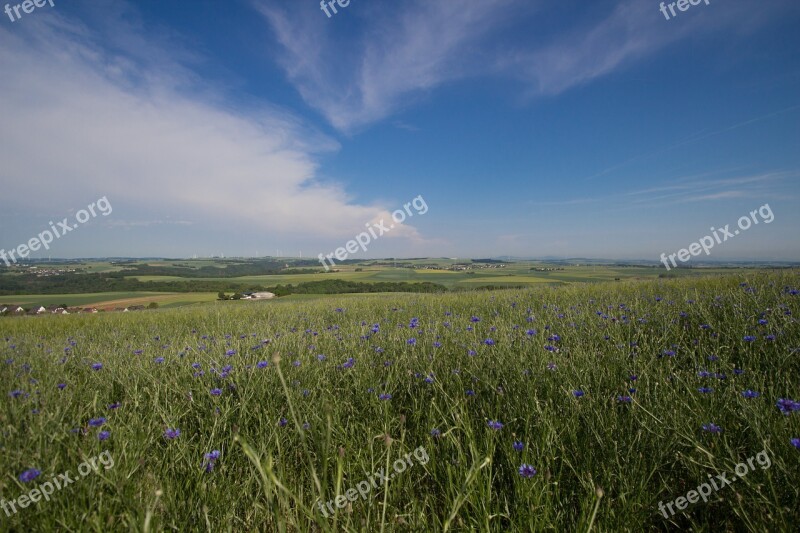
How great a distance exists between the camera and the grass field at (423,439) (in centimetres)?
141

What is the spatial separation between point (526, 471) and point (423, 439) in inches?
28.7

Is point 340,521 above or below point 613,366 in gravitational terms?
below

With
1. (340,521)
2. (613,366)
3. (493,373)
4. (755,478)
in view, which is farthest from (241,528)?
(613,366)

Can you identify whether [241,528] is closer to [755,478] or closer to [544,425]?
[544,425]

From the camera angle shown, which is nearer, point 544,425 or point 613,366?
point 544,425

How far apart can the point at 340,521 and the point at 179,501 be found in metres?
0.79

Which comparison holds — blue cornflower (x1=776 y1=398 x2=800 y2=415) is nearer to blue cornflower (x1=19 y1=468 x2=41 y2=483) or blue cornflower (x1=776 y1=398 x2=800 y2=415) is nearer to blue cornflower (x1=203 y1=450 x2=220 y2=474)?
blue cornflower (x1=203 y1=450 x2=220 y2=474)

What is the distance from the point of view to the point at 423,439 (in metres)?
2.06

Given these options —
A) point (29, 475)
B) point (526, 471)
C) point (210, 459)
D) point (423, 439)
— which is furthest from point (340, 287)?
point (526, 471)

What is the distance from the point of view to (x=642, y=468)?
1.66m

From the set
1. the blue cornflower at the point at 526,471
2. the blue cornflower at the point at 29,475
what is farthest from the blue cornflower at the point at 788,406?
the blue cornflower at the point at 29,475

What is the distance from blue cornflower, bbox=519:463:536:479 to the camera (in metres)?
1.46

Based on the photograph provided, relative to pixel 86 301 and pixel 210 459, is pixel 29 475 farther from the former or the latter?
pixel 86 301

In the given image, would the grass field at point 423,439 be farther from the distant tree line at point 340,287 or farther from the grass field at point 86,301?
the distant tree line at point 340,287
